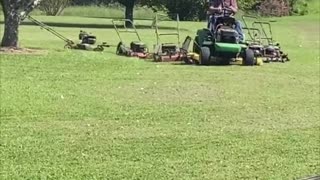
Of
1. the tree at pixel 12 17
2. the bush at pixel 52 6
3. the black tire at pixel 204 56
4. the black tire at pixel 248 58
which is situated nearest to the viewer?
the black tire at pixel 204 56

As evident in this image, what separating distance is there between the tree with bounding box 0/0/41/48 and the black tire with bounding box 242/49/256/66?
5.14 meters

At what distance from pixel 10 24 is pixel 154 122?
9.32 meters

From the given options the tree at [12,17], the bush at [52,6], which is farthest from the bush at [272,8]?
the tree at [12,17]

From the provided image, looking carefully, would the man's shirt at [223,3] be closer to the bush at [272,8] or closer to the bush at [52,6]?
the bush at [52,6]

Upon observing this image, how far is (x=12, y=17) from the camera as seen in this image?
18.0 meters

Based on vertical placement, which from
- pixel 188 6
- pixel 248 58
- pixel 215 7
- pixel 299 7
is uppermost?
pixel 215 7

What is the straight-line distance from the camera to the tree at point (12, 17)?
17.9 meters

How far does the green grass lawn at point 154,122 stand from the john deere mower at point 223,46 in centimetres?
81

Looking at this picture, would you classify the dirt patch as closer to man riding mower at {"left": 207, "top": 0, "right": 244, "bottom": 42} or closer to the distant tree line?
man riding mower at {"left": 207, "top": 0, "right": 244, "bottom": 42}

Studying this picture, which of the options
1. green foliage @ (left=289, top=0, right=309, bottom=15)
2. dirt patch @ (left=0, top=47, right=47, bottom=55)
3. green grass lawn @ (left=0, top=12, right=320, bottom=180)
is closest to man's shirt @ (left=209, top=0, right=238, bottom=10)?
green grass lawn @ (left=0, top=12, right=320, bottom=180)

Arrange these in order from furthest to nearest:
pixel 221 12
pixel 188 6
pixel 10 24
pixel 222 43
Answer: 1. pixel 188 6
2. pixel 10 24
3. pixel 221 12
4. pixel 222 43

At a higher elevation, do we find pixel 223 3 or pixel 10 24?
pixel 223 3

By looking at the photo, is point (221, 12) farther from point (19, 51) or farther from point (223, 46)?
point (19, 51)

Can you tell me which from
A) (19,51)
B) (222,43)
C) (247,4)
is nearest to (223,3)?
(222,43)
